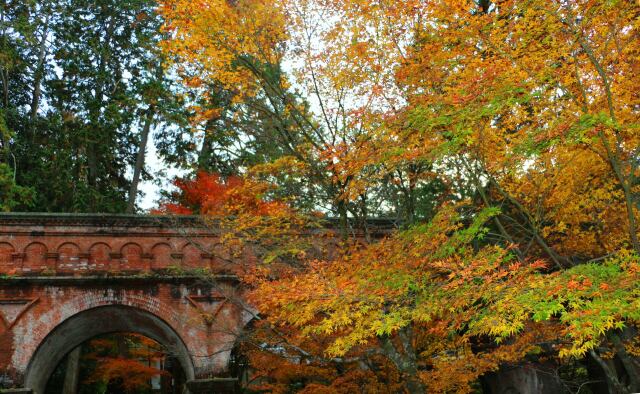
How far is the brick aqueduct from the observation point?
1227 centimetres

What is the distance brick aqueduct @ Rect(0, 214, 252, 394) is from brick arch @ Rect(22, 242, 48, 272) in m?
0.02

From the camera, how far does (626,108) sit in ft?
25.8

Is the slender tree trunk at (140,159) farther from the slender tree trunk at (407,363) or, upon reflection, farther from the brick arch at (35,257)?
the slender tree trunk at (407,363)

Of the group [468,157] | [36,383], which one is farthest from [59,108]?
[468,157]

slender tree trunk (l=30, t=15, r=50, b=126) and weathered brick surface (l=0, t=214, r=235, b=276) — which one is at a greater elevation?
slender tree trunk (l=30, t=15, r=50, b=126)

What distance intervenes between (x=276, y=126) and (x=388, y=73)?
2281mm

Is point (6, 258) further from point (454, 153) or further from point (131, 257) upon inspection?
point (454, 153)

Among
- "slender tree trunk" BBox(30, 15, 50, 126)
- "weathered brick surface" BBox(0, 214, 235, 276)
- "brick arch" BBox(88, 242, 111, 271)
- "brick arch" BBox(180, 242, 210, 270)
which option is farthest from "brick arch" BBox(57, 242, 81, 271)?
"slender tree trunk" BBox(30, 15, 50, 126)

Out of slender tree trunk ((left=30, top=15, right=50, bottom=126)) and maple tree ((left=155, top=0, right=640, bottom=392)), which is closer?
maple tree ((left=155, top=0, right=640, bottom=392))

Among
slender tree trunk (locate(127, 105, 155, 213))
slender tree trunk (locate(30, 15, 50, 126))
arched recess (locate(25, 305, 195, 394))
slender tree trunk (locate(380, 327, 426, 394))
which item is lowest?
slender tree trunk (locate(380, 327, 426, 394))

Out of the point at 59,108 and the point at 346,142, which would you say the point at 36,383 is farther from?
the point at 59,108

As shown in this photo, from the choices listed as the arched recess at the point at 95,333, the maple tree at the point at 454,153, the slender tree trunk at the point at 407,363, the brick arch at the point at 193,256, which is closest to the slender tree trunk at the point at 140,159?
the arched recess at the point at 95,333

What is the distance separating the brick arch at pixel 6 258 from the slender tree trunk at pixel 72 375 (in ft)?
21.6

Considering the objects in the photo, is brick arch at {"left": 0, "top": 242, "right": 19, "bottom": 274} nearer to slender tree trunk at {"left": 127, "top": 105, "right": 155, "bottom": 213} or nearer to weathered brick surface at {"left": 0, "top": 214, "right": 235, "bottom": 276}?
weathered brick surface at {"left": 0, "top": 214, "right": 235, "bottom": 276}
